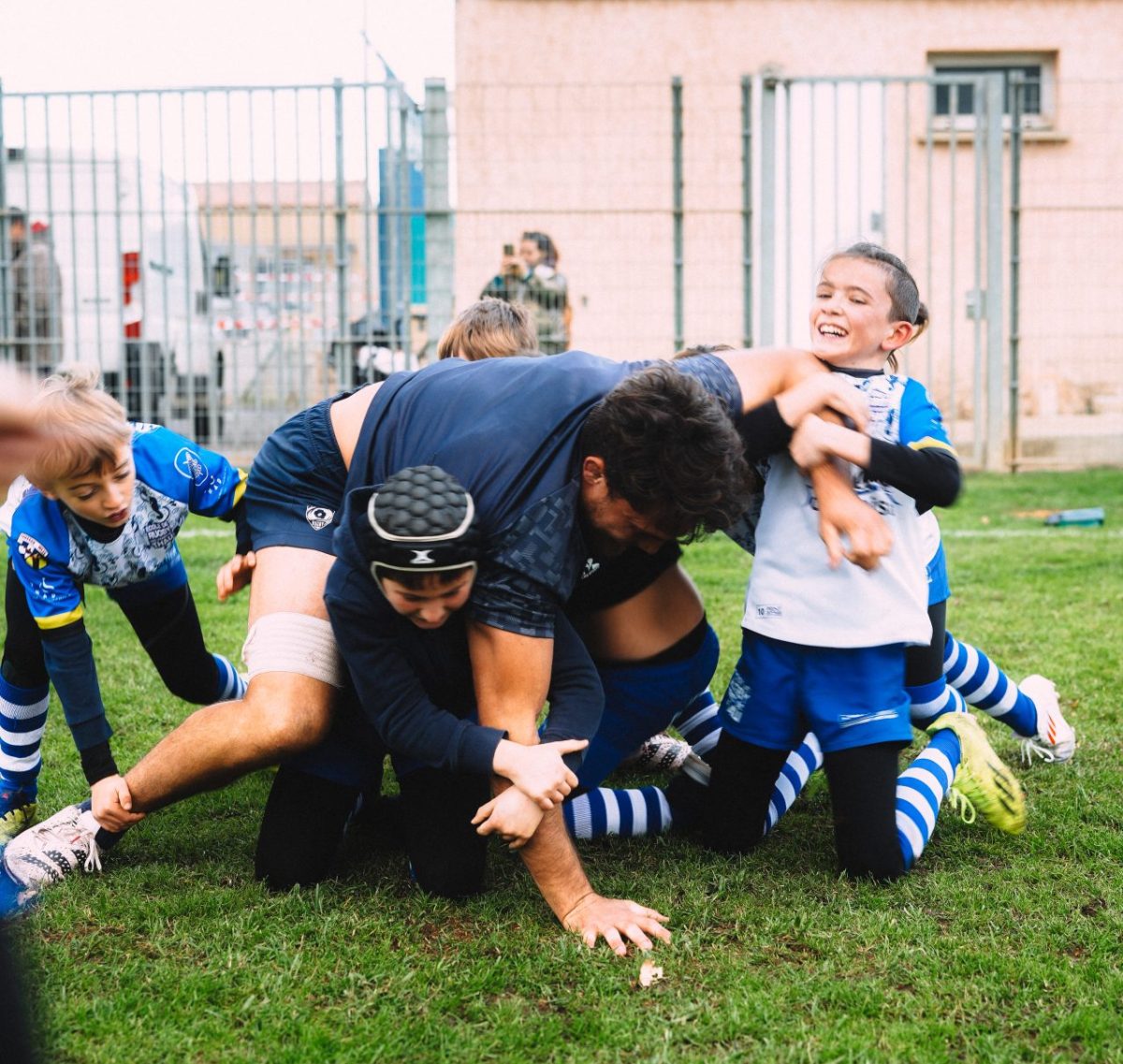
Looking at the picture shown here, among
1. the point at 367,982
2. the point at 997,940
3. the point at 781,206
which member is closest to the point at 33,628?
the point at 367,982

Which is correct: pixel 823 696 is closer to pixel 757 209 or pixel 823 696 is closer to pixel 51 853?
pixel 51 853

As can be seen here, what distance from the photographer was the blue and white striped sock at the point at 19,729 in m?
3.38

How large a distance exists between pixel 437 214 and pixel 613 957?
888 centimetres

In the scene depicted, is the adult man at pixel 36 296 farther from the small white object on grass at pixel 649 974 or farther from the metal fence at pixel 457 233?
the small white object on grass at pixel 649 974

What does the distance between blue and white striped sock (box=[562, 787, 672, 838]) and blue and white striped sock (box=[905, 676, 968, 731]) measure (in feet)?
2.36

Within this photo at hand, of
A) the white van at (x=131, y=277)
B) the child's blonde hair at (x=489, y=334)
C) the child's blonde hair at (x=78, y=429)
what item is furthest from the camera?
the white van at (x=131, y=277)

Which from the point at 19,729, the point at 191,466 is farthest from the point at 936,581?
the point at 19,729

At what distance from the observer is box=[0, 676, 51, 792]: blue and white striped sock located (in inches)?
133

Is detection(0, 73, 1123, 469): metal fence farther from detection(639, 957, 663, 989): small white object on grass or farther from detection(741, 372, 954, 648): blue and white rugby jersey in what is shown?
Answer: detection(639, 957, 663, 989): small white object on grass

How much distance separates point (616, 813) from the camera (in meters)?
3.24

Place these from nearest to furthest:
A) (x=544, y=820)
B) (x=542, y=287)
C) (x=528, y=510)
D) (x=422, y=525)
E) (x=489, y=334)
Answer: (x=422, y=525)
(x=528, y=510)
(x=544, y=820)
(x=489, y=334)
(x=542, y=287)

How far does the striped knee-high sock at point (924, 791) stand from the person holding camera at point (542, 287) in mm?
6839

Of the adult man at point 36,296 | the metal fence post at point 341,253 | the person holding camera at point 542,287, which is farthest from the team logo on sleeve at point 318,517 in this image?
the adult man at point 36,296

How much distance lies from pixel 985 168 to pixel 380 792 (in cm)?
958
